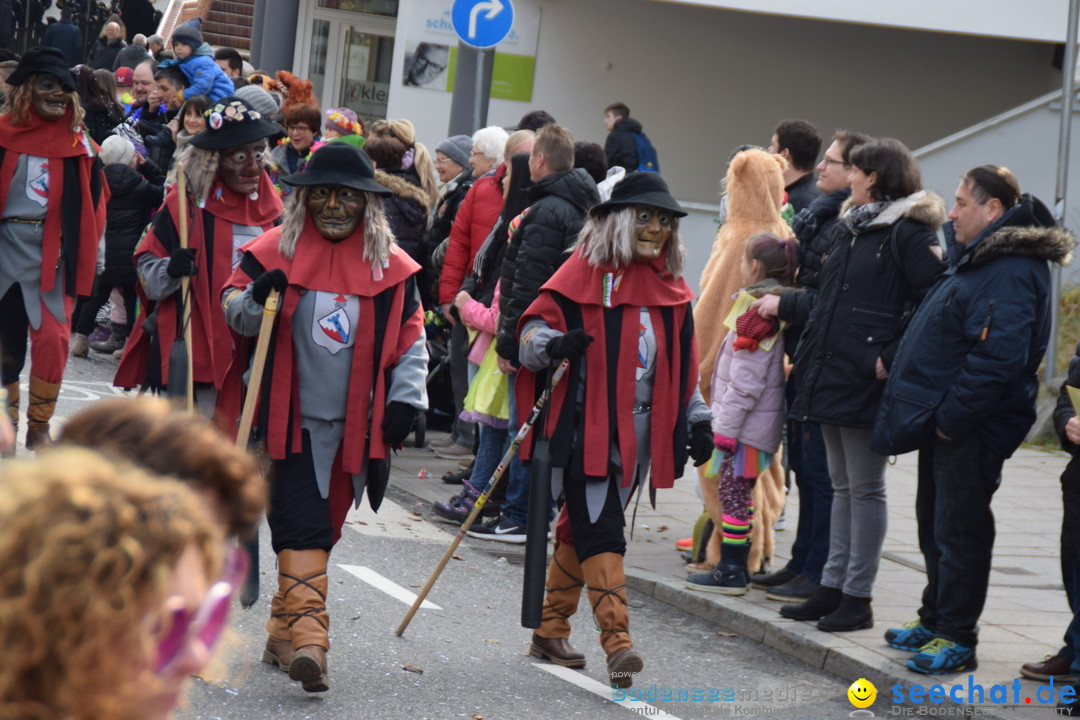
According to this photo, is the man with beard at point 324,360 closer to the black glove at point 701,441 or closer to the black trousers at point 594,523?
the black trousers at point 594,523

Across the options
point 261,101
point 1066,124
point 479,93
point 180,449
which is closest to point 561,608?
point 180,449

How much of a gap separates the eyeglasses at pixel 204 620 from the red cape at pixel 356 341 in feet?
12.6

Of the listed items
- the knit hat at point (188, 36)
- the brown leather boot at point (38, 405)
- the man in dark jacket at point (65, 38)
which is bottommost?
the brown leather boot at point (38, 405)

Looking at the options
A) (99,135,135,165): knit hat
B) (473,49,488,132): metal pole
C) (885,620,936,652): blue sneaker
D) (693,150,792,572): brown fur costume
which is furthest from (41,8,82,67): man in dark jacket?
(885,620,936,652): blue sneaker

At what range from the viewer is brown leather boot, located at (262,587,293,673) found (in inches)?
206

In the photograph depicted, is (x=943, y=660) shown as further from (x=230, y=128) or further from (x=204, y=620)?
(x=204, y=620)

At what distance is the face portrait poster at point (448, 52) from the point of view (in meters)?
16.4

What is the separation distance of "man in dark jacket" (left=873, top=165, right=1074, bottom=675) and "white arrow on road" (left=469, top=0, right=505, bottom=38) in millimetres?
5942

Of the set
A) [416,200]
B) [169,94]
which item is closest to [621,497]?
[416,200]

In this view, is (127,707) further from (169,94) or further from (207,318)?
(169,94)

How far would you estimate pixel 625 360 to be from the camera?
5.70 metres

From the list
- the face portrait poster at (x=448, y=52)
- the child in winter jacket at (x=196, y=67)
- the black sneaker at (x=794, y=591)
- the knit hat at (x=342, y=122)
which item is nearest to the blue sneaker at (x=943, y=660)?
the black sneaker at (x=794, y=591)

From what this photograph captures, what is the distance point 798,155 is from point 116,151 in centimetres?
571

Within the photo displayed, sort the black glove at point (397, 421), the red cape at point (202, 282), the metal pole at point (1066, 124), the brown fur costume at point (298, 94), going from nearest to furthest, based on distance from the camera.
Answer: the black glove at point (397, 421), the red cape at point (202, 282), the metal pole at point (1066, 124), the brown fur costume at point (298, 94)
